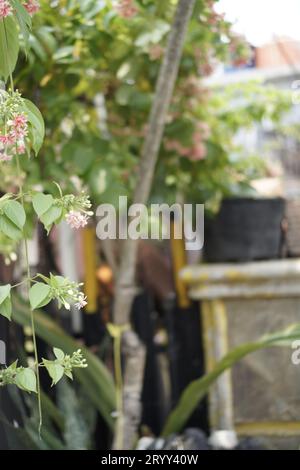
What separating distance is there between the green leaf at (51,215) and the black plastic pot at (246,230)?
45.0 inches

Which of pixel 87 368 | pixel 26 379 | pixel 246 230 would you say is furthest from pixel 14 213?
pixel 246 230

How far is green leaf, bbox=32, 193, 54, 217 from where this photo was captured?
2.54ft

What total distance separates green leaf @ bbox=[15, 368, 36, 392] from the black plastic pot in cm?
113

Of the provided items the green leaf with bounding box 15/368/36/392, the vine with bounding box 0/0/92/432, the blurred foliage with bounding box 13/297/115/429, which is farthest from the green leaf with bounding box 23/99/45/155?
the blurred foliage with bounding box 13/297/115/429

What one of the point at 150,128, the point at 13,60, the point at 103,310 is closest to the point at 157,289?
the point at 103,310

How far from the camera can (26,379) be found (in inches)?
31.8

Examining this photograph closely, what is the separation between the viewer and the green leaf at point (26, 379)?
803 mm

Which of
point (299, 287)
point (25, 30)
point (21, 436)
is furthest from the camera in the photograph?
point (299, 287)

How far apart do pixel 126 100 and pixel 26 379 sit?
972mm

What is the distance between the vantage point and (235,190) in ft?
6.23

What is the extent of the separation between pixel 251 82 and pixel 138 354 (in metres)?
0.81

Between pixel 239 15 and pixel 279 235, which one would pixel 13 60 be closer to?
pixel 239 15

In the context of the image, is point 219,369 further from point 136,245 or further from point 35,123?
point 35,123

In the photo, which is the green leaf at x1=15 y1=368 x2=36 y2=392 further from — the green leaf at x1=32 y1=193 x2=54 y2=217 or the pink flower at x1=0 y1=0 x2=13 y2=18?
the pink flower at x1=0 y1=0 x2=13 y2=18
